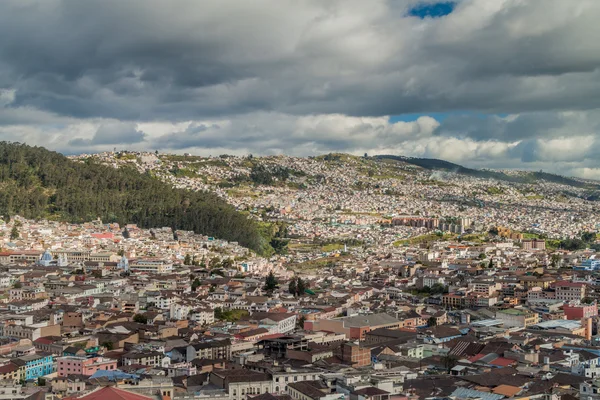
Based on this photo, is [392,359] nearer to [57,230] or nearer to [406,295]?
[406,295]

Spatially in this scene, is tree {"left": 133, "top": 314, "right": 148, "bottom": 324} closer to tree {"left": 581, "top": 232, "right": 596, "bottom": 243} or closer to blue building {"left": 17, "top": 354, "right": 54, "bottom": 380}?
blue building {"left": 17, "top": 354, "right": 54, "bottom": 380}

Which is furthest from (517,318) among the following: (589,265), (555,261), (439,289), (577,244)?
(577,244)

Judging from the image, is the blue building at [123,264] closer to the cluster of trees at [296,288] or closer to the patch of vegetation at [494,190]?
the cluster of trees at [296,288]

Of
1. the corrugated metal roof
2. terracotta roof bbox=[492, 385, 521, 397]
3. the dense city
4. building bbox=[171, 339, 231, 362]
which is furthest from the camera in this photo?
building bbox=[171, 339, 231, 362]

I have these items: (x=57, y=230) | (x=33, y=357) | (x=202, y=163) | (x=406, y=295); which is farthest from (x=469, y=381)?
(x=202, y=163)

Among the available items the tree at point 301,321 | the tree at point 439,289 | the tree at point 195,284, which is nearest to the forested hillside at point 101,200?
the tree at point 195,284

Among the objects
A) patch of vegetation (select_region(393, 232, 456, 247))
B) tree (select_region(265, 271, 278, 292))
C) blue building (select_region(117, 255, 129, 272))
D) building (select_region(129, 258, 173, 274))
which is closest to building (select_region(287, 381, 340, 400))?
tree (select_region(265, 271, 278, 292))

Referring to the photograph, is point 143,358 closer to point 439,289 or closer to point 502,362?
point 502,362
